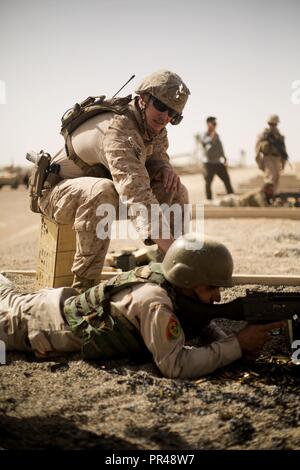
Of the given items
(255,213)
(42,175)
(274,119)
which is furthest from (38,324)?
(274,119)

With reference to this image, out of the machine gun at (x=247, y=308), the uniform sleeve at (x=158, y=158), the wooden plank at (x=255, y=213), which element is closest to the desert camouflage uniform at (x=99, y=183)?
the uniform sleeve at (x=158, y=158)

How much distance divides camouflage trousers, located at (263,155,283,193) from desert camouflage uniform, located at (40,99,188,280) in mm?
9275

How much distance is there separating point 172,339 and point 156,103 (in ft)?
7.06

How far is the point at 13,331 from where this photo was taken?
402cm

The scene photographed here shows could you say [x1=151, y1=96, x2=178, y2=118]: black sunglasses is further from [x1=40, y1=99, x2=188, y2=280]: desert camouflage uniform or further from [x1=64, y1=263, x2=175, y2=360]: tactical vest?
[x1=64, y1=263, x2=175, y2=360]: tactical vest

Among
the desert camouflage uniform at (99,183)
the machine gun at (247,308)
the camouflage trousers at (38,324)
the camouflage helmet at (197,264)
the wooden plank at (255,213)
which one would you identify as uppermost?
the desert camouflage uniform at (99,183)

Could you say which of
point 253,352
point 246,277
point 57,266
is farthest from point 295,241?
point 253,352

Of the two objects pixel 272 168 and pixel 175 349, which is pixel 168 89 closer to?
pixel 175 349

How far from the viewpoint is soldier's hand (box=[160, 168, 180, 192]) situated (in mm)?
5273

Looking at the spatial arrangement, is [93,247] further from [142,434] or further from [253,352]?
[142,434]

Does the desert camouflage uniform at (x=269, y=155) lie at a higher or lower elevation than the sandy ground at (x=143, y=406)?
higher

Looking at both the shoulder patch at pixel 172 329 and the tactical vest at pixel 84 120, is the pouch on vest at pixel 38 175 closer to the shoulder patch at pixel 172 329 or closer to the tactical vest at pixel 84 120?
the tactical vest at pixel 84 120

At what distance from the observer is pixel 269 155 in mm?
14141

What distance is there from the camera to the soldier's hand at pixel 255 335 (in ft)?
12.1
